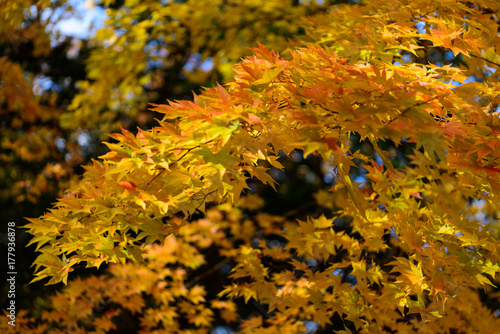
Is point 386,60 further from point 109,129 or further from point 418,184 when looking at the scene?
point 109,129

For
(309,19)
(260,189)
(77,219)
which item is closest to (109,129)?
(260,189)

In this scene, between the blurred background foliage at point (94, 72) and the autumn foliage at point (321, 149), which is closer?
the autumn foliage at point (321, 149)

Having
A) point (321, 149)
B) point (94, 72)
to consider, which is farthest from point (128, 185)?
point (94, 72)

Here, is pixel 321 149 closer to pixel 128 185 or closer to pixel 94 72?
pixel 128 185

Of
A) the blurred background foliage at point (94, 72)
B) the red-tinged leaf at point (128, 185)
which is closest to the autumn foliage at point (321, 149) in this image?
the red-tinged leaf at point (128, 185)

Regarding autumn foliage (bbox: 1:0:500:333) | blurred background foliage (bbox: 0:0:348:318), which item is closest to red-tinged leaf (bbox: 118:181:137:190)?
autumn foliage (bbox: 1:0:500:333)

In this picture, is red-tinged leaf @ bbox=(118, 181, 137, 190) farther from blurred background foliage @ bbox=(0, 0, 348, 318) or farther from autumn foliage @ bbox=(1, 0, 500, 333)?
blurred background foliage @ bbox=(0, 0, 348, 318)

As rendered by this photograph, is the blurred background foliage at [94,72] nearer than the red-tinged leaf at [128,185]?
No

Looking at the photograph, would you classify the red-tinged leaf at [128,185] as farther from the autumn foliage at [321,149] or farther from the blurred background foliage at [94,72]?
the blurred background foliage at [94,72]

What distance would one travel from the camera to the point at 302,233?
2.65m

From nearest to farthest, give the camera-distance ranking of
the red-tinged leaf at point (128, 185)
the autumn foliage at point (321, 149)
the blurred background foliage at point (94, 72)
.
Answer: the autumn foliage at point (321, 149) < the red-tinged leaf at point (128, 185) < the blurred background foliage at point (94, 72)

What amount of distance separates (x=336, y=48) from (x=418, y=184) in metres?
1.05

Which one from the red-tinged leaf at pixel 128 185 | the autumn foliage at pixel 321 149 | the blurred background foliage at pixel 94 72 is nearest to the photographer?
the autumn foliage at pixel 321 149

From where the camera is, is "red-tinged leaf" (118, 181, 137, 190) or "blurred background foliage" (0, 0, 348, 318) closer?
"red-tinged leaf" (118, 181, 137, 190)
